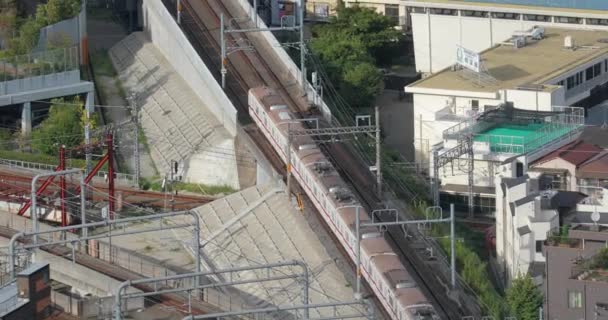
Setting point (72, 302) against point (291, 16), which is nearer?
point (72, 302)

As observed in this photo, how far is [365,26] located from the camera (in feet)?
355

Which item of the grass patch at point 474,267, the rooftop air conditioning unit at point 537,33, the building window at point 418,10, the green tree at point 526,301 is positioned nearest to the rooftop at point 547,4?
the rooftop air conditioning unit at point 537,33

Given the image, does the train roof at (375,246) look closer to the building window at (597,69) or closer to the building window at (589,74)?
the building window at (589,74)

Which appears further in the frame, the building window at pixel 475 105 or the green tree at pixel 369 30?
the green tree at pixel 369 30

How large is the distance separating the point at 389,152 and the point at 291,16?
48.7 feet

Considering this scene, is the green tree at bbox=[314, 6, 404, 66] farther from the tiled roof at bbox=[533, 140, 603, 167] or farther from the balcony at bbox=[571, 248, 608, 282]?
the balcony at bbox=[571, 248, 608, 282]

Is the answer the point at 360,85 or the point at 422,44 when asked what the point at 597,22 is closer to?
the point at 422,44

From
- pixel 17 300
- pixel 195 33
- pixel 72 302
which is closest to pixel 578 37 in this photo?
pixel 195 33

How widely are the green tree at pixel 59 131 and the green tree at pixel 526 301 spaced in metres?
21.6

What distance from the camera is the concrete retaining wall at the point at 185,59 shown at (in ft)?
308

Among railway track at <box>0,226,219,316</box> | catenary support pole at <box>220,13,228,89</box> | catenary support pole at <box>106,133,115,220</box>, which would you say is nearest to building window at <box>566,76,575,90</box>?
catenary support pole at <box>220,13,228,89</box>

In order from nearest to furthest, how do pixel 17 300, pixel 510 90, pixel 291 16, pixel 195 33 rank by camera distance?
pixel 17 300 < pixel 510 90 < pixel 195 33 < pixel 291 16

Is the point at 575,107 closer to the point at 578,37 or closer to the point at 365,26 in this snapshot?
the point at 578,37

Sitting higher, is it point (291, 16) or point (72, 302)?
point (291, 16)
